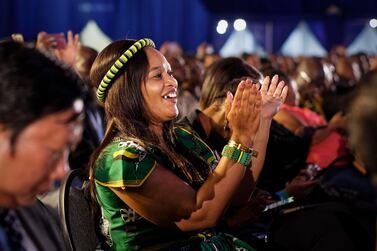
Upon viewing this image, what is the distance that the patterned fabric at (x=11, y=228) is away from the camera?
1.26 meters

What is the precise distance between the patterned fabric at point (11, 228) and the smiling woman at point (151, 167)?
0.73 m

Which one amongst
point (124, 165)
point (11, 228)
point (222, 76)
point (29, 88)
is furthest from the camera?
point (222, 76)

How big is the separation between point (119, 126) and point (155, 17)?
11922mm

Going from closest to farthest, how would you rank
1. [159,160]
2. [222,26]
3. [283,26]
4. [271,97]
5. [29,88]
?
1. [29,88]
2. [159,160]
3. [271,97]
4. [222,26]
5. [283,26]

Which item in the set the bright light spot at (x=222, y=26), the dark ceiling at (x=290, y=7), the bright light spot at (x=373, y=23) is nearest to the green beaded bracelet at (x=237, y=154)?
the bright light spot at (x=222, y=26)

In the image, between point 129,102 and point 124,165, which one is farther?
point 129,102

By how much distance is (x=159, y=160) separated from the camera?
216 centimetres

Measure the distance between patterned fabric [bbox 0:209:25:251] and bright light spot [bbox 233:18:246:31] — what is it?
19.3m

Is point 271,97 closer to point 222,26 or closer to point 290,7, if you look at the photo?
point 222,26

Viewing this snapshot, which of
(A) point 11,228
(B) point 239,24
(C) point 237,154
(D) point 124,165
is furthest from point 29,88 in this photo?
(B) point 239,24

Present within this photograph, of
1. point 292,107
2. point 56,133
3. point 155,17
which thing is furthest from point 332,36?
point 56,133

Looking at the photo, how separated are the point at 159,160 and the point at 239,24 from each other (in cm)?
1846

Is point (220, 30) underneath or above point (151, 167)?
underneath

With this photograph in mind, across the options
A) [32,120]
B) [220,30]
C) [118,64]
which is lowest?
[220,30]
